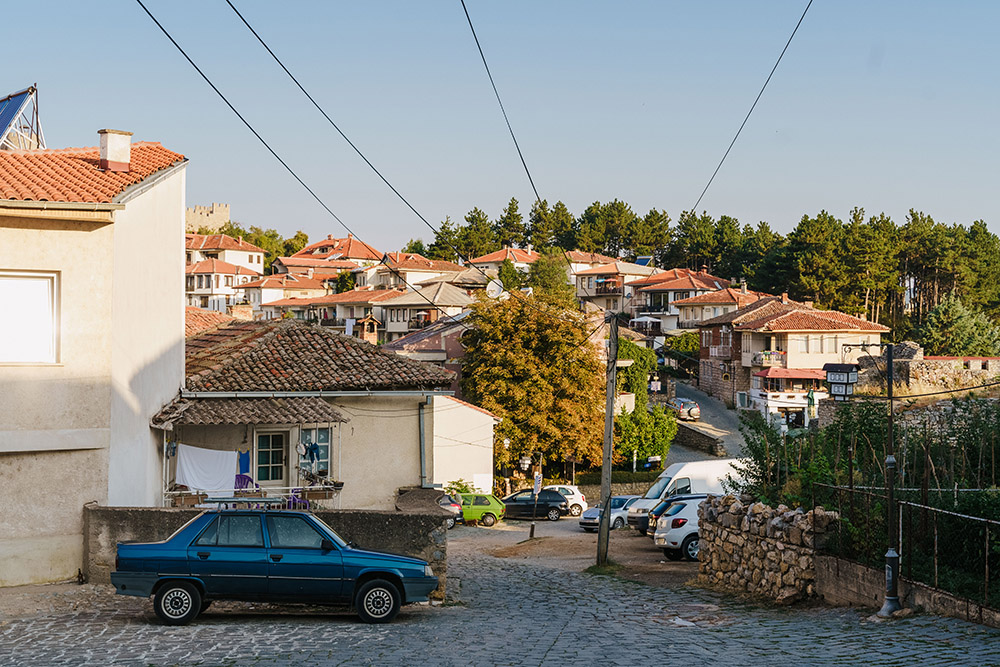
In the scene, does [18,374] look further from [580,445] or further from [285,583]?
[580,445]

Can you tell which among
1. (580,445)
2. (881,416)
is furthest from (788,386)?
(881,416)

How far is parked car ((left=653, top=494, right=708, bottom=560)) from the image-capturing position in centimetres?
2294

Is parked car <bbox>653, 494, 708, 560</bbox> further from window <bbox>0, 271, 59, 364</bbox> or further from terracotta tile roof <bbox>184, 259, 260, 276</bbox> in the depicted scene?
terracotta tile roof <bbox>184, 259, 260, 276</bbox>

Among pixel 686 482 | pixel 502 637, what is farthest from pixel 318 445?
pixel 686 482

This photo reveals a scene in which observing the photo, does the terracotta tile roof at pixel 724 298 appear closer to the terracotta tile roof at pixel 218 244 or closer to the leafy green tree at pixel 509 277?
the leafy green tree at pixel 509 277

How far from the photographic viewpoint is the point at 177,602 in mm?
12039

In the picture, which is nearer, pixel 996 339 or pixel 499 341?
pixel 499 341

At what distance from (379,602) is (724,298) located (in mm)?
76433

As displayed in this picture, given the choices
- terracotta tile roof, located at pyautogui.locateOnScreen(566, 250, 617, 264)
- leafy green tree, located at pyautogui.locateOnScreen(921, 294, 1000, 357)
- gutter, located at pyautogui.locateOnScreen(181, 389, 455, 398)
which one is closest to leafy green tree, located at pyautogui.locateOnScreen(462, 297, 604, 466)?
gutter, located at pyautogui.locateOnScreen(181, 389, 455, 398)

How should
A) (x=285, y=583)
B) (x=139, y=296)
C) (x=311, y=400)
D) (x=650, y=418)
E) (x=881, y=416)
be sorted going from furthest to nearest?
(x=650, y=418) → (x=311, y=400) → (x=881, y=416) → (x=139, y=296) → (x=285, y=583)

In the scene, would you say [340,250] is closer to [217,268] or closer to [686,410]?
[217,268]

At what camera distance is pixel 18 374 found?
13961mm

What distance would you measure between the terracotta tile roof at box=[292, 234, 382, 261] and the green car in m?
98.4

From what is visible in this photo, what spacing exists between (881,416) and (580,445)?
32.1 m
